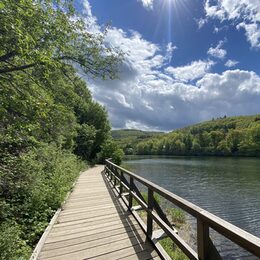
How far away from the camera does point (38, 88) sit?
5.81m

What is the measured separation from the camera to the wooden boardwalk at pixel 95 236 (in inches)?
127

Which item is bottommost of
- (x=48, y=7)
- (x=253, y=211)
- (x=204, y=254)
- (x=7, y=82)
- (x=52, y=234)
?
(x=253, y=211)

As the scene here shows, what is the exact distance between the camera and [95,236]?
3867 millimetres

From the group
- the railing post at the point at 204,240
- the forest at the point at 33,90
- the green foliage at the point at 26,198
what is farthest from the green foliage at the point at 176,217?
the railing post at the point at 204,240

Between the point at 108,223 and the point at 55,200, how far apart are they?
205 cm

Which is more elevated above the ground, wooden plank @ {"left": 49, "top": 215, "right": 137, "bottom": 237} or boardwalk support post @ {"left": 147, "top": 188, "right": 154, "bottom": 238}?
boardwalk support post @ {"left": 147, "top": 188, "right": 154, "bottom": 238}

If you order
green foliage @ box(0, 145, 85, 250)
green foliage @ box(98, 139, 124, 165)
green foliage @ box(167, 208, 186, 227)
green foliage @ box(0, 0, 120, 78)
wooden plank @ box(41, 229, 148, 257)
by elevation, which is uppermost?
green foliage @ box(0, 0, 120, 78)

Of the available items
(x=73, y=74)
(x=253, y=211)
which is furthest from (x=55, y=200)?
(x=253, y=211)

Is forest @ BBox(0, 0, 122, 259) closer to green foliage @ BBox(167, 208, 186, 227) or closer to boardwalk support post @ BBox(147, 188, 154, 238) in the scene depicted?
boardwalk support post @ BBox(147, 188, 154, 238)

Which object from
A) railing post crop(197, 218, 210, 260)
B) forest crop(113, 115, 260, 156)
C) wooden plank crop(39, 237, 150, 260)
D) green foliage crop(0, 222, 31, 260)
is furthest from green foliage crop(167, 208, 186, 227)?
forest crop(113, 115, 260, 156)

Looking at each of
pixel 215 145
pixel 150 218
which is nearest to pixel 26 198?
pixel 150 218

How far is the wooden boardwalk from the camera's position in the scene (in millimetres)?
3225

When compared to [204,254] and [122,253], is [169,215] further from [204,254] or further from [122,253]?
[204,254]

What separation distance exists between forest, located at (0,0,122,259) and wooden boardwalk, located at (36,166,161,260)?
0.42 meters
